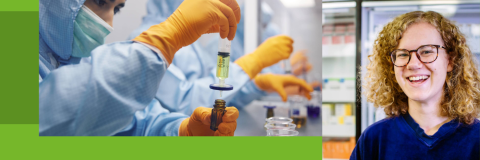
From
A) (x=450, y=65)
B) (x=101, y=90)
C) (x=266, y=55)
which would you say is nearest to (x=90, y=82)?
(x=101, y=90)

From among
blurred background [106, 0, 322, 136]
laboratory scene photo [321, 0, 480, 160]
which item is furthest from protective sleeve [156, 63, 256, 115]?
laboratory scene photo [321, 0, 480, 160]

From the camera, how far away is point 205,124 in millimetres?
1694

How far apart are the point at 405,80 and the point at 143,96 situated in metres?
1.31

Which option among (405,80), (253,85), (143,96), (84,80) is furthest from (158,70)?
(405,80)

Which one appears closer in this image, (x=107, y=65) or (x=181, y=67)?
(x=107, y=65)

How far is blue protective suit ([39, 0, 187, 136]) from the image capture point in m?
1.57

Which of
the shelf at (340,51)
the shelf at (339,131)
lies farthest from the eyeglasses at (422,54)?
the shelf at (339,131)

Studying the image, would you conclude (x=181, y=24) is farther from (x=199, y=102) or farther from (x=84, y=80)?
(x=84, y=80)

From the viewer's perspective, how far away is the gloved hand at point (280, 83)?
5.55ft

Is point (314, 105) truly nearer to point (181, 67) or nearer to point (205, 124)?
point (205, 124)

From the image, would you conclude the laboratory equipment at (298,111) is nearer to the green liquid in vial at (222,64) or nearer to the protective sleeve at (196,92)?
the protective sleeve at (196,92)

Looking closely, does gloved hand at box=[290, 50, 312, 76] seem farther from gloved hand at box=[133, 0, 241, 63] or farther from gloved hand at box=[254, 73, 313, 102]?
gloved hand at box=[133, 0, 241, 63]

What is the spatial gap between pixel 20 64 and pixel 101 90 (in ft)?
1.85

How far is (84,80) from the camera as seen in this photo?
5.15ft
